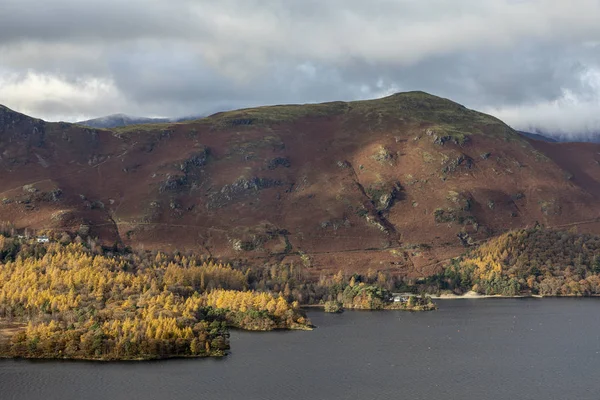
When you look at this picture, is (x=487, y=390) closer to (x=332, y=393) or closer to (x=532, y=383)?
(x=532, y=383)

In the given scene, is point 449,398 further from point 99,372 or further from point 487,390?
point 99,372

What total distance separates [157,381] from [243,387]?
2109 centimetres

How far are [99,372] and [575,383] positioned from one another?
116470 mm

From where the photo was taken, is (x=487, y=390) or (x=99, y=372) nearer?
(x=487, y=390)

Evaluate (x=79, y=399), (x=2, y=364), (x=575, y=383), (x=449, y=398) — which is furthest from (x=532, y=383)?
(x=2, y=364)

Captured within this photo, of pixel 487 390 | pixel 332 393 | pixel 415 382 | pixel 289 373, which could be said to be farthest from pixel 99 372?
pixel 487 390

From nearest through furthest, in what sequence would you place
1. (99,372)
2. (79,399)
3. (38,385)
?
(79,399) < (38,385) < (99,372)

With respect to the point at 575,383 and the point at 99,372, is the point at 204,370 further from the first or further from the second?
the point at 575,383

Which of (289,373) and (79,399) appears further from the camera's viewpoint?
(289,373)

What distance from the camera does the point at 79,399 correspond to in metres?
163

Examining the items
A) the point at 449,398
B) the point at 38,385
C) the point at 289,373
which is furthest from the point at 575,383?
the point at 38,385

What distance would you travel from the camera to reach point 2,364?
7756 inches

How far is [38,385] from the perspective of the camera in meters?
174

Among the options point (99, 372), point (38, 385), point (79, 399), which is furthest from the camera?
point (99, 372)
